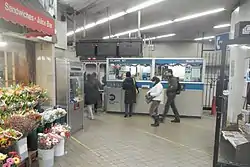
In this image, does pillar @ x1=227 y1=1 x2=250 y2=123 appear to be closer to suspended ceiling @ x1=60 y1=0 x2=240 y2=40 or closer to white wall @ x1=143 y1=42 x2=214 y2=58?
suspended ceiling @ x1=60 y1=0 x2=240 y2=40

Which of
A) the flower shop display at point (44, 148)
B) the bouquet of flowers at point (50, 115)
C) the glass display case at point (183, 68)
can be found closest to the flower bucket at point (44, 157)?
the flower shop display at point (44, 148)

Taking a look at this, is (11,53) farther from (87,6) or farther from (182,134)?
(182,134)

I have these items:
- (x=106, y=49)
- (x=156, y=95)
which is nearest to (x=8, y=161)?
(x=156, y=95)

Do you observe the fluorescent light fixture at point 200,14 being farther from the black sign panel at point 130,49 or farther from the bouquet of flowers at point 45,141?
the bouquet of flowers at point 45,141

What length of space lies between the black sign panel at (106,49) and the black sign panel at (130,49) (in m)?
0.25

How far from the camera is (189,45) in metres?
13.4

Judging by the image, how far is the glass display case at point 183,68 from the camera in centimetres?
764

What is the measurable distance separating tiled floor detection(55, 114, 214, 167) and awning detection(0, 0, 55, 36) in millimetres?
2303

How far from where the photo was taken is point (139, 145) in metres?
4.70

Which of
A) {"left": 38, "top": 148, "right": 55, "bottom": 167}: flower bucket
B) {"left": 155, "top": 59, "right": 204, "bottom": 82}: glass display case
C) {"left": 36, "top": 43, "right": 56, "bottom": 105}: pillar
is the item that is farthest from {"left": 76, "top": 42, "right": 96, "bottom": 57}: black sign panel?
{"left": 38, "top": 148, "right": 55, "bottom": 167}: flower bucket

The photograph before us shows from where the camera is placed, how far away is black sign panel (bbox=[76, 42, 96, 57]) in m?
7.55

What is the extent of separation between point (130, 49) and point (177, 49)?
7247 mm

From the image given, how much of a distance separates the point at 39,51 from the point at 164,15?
195 inches

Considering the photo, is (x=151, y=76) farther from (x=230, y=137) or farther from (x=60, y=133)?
(x=60, y=133)
